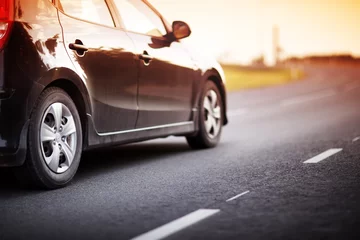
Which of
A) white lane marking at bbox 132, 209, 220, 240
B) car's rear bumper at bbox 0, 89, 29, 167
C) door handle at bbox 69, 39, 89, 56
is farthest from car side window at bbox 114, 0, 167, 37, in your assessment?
white lane marking at bbox 132, 209, 220, 240

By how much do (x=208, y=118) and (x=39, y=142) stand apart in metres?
3.48

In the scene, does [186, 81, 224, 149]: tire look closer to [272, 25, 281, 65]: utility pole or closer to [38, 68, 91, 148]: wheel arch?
[38, 68, 91, 148]: wheel arch

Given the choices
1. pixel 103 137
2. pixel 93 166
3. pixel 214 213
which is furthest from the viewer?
pixel 93 166

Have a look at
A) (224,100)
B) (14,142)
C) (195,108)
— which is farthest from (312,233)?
(224,100)

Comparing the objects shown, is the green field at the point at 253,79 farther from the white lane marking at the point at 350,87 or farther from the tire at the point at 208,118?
the tire at the point at 208,118

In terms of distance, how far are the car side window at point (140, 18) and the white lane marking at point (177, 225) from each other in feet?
9.56

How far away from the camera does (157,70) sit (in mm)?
7746

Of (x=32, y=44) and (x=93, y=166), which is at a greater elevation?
(x=32, y=44)

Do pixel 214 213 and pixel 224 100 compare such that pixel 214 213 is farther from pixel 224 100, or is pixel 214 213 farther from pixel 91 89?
pixel 224 100

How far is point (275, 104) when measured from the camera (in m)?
21.3

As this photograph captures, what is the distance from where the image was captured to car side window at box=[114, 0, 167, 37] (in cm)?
748

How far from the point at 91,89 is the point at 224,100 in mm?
3227

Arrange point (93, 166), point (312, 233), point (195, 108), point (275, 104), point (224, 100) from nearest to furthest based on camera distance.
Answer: point (312, 233) < point (93, 166) < point (195, 108) < point (224, 100) < point (275, 104)

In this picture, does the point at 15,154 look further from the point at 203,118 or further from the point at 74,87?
the point at 203,118
